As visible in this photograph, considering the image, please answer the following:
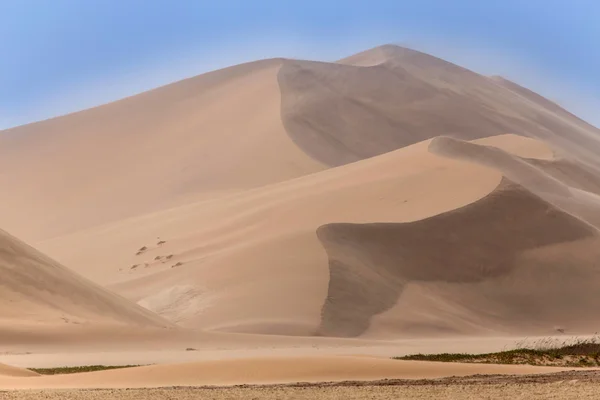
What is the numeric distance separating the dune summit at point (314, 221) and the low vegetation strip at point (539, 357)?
27.3ft

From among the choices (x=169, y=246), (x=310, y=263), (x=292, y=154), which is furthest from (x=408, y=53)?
(x=310, y=263)

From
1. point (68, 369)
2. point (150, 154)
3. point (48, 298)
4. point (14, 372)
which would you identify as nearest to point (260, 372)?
point (68, 369)

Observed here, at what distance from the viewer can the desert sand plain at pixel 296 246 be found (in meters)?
25.2

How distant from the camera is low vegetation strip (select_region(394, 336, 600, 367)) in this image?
25.4 metres

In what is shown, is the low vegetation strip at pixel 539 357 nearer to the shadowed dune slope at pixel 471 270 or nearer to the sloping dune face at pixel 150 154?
the shadowed dune slope at pixel 471 270

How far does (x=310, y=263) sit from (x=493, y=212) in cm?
945

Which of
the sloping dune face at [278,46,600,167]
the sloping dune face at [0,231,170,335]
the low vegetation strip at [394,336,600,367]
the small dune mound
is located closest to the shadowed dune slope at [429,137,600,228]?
the sloping dune face at [278,46,600,167]

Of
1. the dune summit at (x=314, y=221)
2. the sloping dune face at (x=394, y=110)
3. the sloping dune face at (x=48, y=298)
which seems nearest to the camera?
the sloping dune face at (x=48, y=298)

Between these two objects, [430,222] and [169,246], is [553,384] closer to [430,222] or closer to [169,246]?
[430,222]

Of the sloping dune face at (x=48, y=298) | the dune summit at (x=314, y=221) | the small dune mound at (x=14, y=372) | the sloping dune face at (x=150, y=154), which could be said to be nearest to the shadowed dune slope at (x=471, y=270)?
the dune summit at (x=314, y=221)

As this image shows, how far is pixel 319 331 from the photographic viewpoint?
36250 mm

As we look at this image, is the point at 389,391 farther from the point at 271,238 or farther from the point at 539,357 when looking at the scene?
the point at 271,238

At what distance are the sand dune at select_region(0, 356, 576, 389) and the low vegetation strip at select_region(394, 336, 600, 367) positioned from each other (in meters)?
2.92

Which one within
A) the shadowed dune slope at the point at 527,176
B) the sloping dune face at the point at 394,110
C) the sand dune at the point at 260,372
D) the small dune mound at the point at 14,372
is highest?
the sloping dune face at the point at 394,110
